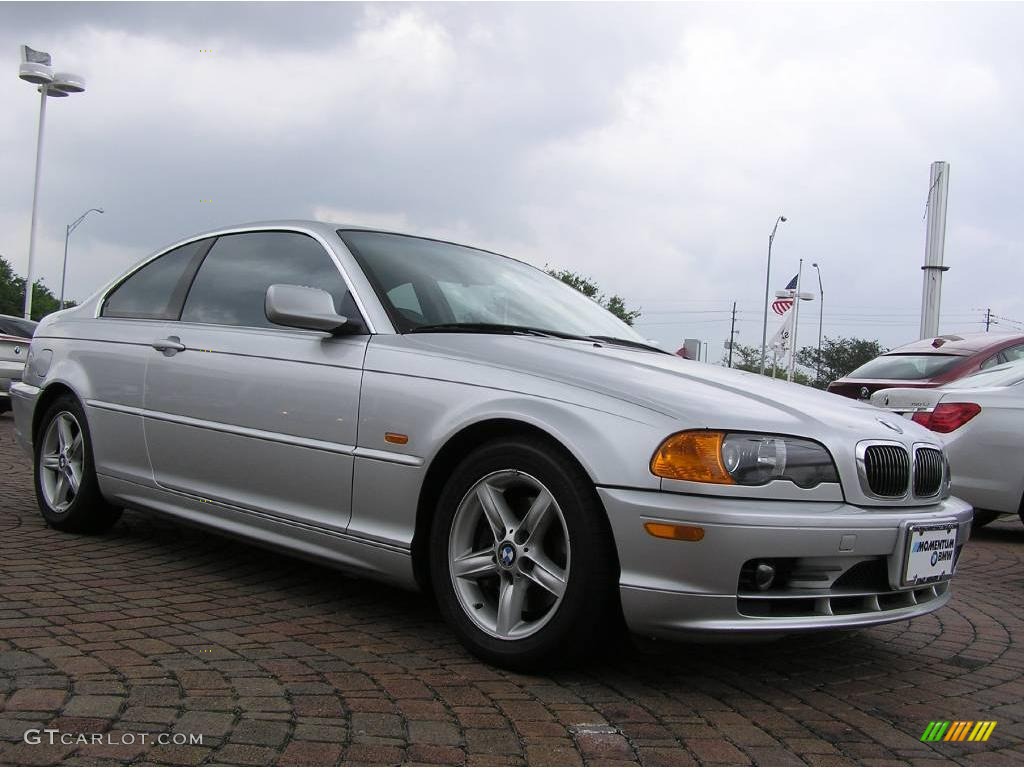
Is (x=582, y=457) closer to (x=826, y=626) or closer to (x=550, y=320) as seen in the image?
(x=826, y=626)

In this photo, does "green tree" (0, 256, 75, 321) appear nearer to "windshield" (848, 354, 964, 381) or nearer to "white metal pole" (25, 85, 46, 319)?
"white metal pole" (25, 85, 46, 319)

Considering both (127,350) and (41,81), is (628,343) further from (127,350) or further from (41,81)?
(41,81)

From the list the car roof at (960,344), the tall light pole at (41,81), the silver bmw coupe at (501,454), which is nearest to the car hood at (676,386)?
the silver bmw coupe at (501,454)

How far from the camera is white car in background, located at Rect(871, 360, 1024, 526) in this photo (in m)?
7.03

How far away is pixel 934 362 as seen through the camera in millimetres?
8453

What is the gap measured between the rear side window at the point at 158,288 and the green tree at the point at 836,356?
59.0 metres

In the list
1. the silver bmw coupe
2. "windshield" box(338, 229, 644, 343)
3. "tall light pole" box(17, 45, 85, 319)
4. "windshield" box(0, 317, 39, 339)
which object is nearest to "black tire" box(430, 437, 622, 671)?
the silver bmw coupe

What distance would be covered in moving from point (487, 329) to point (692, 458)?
1.24 m

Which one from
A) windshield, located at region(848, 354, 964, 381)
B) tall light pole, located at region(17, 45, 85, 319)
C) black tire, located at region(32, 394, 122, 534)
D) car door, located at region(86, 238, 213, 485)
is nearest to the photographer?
car door, located at region(86, 238, 213, 485)

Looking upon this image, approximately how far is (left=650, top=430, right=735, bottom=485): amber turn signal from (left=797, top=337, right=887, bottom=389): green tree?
198 ft

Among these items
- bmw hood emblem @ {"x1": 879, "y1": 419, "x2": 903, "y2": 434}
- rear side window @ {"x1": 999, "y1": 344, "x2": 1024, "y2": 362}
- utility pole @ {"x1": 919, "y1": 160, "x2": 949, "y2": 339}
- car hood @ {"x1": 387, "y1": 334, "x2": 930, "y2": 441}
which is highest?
utility pole @ {"x1": 919, "y1": 160, "x2": 949, "y2": 339}

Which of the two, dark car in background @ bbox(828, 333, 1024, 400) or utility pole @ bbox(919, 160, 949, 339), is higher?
utility pole @ bbox(919, 160, 949, 339)

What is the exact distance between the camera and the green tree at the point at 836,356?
6150 cm

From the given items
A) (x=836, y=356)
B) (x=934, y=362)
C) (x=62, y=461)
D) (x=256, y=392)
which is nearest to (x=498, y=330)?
(x=256, y=392)
